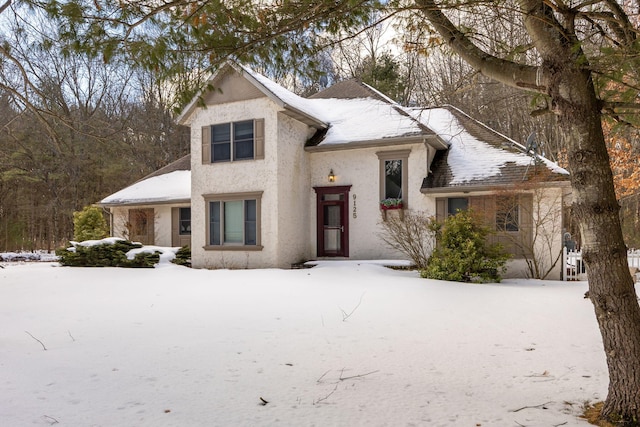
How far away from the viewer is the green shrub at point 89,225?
1688cm

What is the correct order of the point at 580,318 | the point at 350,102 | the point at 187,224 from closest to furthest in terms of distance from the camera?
the point at 580,318 → the point at 350,102 → the point at 187,224

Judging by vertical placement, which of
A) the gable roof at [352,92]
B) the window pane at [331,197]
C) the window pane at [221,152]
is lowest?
the window pane at [331,197]

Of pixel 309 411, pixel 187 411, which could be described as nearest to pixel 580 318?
pixel 309 411

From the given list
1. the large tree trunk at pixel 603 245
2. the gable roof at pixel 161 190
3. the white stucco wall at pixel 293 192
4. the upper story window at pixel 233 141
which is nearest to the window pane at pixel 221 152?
the upper story window at pixel 233 141

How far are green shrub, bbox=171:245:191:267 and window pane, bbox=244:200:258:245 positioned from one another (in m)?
2.48

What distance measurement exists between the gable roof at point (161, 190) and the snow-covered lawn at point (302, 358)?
Answer: 797 centimetres

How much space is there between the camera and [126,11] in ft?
13.0

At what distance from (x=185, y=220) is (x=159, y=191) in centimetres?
165

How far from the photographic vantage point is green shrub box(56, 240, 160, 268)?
12.6m

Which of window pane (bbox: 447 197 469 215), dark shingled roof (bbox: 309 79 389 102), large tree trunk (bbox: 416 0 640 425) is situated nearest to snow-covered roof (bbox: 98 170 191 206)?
dark shingled roof (bbox: 309 79 389 102)

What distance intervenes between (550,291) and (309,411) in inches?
280

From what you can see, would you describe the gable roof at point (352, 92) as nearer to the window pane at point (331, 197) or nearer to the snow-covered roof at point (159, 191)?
the window pane at point (331, 197)

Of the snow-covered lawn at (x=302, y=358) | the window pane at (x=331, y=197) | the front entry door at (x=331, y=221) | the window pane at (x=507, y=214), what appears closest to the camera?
the snow-covered lawn at (x=302, y=358)

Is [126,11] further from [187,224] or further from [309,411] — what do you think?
[187,224]
